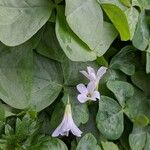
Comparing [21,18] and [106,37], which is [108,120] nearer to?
[106,37]

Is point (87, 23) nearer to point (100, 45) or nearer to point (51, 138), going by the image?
point (100, 45)

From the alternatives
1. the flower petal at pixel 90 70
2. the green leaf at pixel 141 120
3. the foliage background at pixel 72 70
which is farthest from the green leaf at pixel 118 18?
the green leaf at pixel 141 120

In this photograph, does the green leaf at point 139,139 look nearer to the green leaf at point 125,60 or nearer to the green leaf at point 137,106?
the green leaf at point 137,106

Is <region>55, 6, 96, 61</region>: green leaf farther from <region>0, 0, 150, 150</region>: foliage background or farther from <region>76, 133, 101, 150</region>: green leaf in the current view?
<region>76, 133, 101, 150</region>: green leaf

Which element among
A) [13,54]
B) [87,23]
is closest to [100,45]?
[87,23]

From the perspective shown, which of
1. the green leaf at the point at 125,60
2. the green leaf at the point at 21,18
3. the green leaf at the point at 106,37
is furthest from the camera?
the green leaf at the point at 125,60

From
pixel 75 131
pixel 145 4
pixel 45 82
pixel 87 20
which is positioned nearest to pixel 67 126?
pixel 75 131
